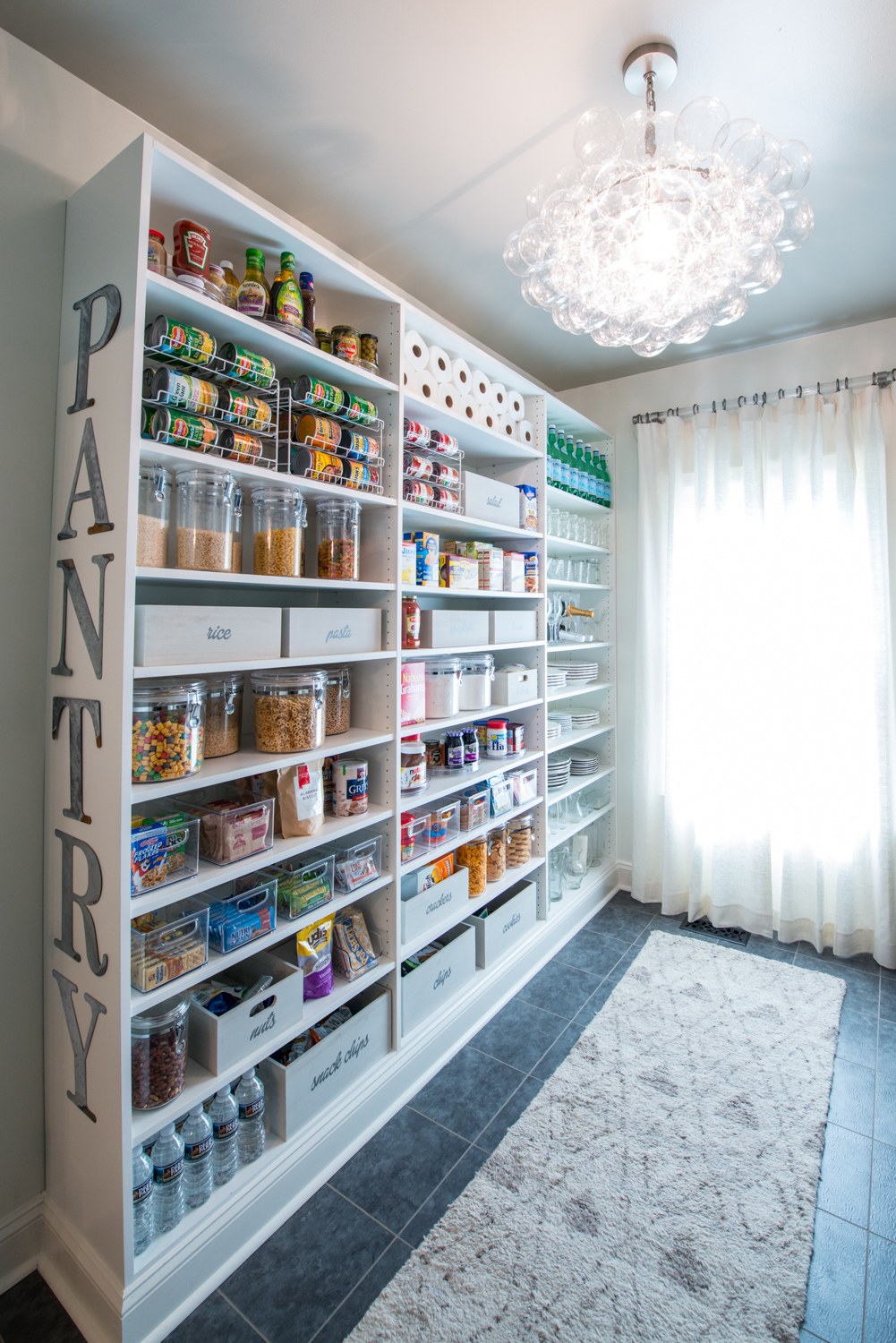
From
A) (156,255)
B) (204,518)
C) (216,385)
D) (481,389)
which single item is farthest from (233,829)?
(481,389)

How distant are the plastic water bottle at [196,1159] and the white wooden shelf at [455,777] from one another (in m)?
0.94

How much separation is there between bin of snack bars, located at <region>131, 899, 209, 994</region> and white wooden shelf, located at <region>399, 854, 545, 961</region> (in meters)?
0.75

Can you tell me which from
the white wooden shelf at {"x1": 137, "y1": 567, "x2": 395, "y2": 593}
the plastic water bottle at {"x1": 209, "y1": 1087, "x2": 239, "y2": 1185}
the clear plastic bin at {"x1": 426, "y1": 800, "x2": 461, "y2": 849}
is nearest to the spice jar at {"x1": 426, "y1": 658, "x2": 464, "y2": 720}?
the clear plastic bin at {"x1": 426, "y1": 800, "x2": 461, "y2": 849}

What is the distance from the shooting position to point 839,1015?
244 centimetres

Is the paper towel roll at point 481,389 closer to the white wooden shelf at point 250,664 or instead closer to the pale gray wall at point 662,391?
the white wooden shelf at point 250,664

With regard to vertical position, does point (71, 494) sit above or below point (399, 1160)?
above

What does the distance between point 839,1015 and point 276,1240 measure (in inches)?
84.5

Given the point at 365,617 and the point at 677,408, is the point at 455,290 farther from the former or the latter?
the point at 365,617

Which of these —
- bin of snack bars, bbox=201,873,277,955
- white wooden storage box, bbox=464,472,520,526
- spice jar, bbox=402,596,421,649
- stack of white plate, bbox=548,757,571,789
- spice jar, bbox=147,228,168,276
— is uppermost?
spice jar, bbox=147,228,168,276

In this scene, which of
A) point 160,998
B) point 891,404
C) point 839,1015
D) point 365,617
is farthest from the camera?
point 891,404

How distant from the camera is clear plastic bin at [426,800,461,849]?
2215 millimetres

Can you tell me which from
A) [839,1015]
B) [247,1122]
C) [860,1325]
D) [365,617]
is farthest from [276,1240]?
[839,1015]

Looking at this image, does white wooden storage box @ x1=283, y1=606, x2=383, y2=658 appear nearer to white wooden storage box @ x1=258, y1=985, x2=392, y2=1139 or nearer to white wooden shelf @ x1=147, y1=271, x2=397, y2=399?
white wooden shelf @ x1=147, y1=271, x2=397, y2=399

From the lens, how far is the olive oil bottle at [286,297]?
160 cm
